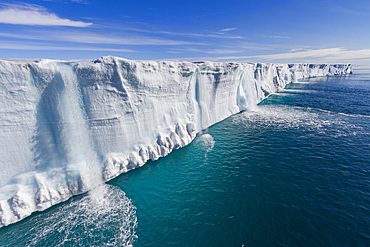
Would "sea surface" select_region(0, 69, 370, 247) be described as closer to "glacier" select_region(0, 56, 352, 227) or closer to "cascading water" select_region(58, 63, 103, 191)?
"glacier" select_region(0, 56, 352, 227)

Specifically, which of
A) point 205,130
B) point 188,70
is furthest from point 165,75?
point 205,130

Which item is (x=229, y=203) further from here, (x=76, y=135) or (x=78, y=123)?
(x=78, y=123)

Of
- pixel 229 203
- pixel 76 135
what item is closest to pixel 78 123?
pixel 76 135

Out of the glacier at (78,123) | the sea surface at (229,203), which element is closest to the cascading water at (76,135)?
the glacier at (78,123)

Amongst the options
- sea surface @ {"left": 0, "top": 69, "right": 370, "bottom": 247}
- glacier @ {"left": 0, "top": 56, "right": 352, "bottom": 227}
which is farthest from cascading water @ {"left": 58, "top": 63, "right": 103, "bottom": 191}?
sea surface @ {"left": 0, "top": 69, "right": 370, "bottom": 247}

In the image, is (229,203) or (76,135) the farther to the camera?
(76,135)

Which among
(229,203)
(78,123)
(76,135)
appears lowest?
(229,203)

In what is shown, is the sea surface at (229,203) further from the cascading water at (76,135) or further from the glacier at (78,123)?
the cascading water at (76,135)
